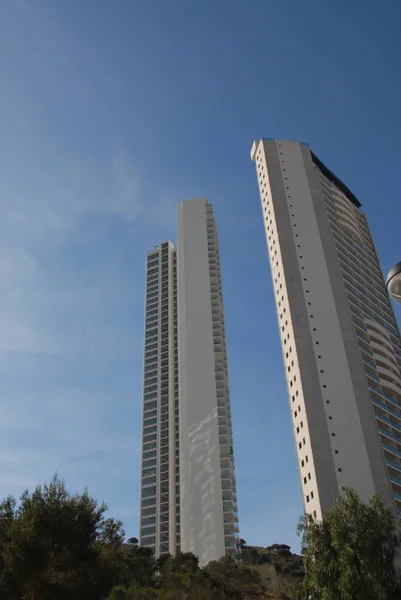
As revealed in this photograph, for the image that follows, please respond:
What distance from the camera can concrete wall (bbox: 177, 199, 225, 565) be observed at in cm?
8212

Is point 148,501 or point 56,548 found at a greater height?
point 148,501

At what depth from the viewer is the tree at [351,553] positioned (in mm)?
27812

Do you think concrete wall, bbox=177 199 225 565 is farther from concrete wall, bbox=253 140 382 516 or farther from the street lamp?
the street lamp

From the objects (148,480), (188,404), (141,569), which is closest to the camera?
(141,569)

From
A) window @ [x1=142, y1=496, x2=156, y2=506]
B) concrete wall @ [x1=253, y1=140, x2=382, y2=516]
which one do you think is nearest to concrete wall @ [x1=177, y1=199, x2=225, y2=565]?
window @ [x1=142, y1=496, x2=156, y2=506]

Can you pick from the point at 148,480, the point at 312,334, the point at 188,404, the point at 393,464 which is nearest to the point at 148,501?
the point at 148,480

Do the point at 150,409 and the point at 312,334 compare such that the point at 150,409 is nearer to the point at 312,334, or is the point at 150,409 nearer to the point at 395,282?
the point at 312,334

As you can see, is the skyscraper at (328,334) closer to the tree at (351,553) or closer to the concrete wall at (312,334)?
the concrete wall at (312,334)

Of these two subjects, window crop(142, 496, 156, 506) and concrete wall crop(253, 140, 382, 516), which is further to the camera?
window crop(142, 496, 156, 506)

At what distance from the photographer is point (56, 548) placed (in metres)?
28.0

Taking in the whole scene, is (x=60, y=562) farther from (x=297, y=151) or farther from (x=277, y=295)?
(x=297, y=151)

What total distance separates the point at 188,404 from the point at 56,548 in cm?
6766

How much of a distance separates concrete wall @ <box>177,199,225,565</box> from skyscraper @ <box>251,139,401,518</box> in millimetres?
29053

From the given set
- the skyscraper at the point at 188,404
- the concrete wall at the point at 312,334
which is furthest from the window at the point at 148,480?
the concrete wall at the point at 312,334
